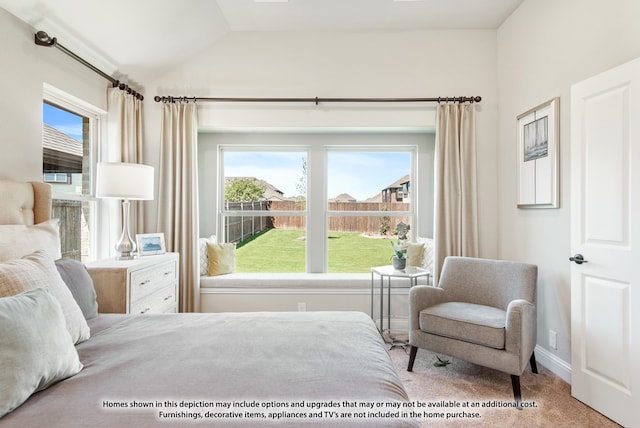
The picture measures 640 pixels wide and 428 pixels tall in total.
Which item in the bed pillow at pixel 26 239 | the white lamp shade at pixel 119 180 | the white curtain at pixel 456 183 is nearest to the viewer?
the bed pillow at pixel 26 239

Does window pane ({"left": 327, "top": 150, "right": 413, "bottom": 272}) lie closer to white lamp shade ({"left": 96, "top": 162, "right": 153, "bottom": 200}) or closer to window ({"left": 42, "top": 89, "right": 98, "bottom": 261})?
white lamp shade ({"left": 96, "top": 162, "right": 153, "bottom": 200})

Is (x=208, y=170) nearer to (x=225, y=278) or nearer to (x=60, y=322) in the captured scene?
(x=225, y=278)

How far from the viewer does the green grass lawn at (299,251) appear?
365cm

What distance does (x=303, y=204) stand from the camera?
144 inches

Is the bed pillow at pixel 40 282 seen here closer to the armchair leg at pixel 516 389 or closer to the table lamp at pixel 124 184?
the table lamp at pixel 124 184

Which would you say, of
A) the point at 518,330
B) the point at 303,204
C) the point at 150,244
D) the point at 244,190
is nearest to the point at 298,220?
the point at 303,204

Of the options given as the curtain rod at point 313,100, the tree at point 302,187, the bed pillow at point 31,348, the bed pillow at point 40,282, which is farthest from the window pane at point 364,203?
the bed pillow at point 31,348

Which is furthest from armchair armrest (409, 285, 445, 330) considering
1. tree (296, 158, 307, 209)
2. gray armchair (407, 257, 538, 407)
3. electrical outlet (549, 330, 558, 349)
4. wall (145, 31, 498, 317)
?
tree (296, 158, 307, 209)

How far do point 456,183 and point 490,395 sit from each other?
1.77 m

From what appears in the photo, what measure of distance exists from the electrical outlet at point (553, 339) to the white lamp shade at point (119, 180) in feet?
10.8

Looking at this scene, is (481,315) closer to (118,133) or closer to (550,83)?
(550,83)

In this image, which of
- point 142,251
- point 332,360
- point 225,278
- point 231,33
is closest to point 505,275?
point 332,360

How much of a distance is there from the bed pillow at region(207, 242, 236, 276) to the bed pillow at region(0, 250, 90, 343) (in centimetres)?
192

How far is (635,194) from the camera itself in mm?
1706
